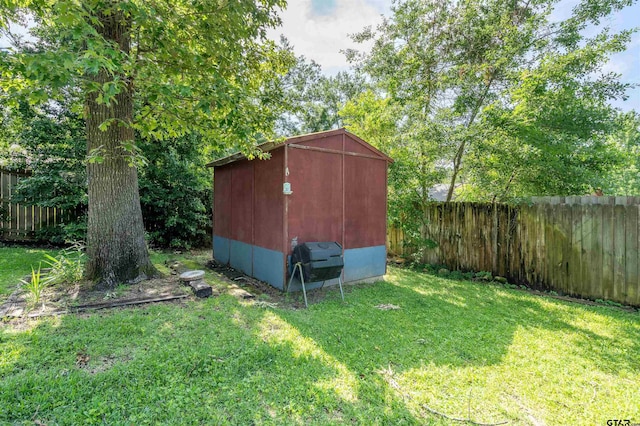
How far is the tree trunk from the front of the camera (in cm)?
395

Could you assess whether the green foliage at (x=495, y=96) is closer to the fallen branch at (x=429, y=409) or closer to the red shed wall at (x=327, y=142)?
the red shed wall at (x=327, y=142)

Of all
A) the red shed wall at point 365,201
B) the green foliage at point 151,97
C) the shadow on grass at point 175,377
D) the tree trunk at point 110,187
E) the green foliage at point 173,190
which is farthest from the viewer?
the green foliage at point 173,190

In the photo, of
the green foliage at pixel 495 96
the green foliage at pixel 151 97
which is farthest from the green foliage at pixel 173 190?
the green foliage at pixel 495 96

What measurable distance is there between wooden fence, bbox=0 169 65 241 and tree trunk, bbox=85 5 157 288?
401 centimetres

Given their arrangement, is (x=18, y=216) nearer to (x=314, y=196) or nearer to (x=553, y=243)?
(x=314, y=196)

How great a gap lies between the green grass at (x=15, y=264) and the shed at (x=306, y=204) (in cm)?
307

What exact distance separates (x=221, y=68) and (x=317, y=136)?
171 cm

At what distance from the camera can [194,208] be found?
763cm

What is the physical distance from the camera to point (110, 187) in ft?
13.3

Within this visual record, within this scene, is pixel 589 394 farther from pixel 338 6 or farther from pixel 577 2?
pixel 338 6

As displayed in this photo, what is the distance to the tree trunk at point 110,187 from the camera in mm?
3945

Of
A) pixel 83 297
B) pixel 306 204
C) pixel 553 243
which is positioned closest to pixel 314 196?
pixel 306 204

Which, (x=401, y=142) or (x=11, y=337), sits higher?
(x=401, y=142)

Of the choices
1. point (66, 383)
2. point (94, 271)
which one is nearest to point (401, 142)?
point (94, 271)
